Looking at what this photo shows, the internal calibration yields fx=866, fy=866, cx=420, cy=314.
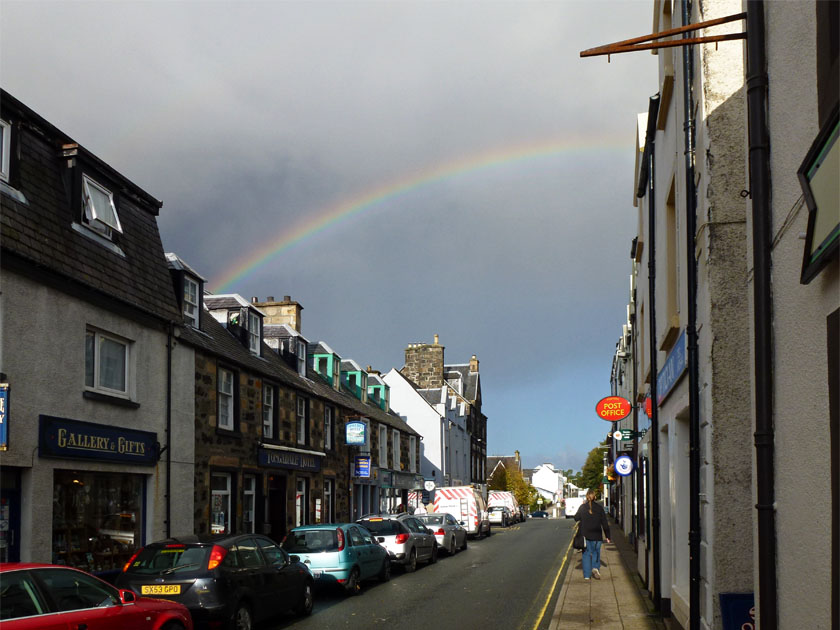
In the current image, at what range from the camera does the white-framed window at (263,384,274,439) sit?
2395 centimetres

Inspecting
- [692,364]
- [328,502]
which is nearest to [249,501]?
[328,502]

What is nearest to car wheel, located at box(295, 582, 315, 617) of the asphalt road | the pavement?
the asphalt road

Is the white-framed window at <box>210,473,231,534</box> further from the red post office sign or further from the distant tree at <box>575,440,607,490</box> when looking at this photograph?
the distant tree at <box>575,440,607,490</box>

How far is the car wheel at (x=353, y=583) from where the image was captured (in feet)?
55.2

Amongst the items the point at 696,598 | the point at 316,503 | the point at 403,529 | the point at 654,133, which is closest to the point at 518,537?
the point at 316,503

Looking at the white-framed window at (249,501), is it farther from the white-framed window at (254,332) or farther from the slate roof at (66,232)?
the slate roof at (66,232)

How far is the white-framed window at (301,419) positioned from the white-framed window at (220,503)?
5825mm

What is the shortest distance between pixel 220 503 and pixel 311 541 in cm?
426

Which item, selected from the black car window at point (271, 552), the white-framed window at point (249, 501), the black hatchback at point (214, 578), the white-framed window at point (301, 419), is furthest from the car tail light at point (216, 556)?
the white-framed window at point (301, 419)

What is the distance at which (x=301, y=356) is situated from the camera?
100.0ft

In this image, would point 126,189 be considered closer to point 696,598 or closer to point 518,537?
point 696,598

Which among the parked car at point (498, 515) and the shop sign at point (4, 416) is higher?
the shop sign at point (4, 416)

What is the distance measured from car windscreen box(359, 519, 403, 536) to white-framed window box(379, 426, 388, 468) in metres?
14.9

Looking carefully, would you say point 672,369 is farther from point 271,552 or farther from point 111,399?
point 111,399
